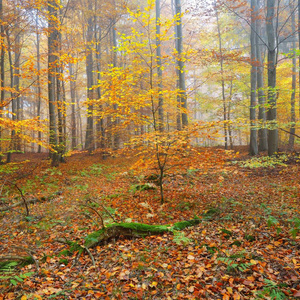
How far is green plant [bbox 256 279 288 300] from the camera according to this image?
104 inches

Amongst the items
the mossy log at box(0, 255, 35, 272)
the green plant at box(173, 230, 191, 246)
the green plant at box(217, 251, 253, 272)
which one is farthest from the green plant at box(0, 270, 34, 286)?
the green plant at box(217, 251, 253, 272)

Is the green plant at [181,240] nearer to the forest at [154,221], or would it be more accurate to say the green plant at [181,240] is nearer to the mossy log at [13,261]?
the forest at [154,221]

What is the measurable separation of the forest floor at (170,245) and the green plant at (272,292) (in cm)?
1

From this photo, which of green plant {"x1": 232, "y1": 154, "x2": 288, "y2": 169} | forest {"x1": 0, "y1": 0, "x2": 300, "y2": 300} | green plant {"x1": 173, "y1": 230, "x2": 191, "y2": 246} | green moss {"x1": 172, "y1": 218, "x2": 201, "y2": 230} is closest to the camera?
forest {"x1": 0, "y1": 0, "x2": 300, "y2": 300}

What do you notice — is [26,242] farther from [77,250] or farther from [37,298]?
[37,298]

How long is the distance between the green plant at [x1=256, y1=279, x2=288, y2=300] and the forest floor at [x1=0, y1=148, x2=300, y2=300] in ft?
0.04

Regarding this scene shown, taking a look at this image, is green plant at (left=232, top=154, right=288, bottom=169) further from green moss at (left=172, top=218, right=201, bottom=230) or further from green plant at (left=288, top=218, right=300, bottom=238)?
green moss at (left=172, top=218, right=201, bottom=230)

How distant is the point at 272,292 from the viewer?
2.71 m

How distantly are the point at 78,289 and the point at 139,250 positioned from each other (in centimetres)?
142

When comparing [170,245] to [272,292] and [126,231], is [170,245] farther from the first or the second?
[272,292]

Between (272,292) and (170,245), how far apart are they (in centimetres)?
210

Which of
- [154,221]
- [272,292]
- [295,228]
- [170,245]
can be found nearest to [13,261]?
[170,245]

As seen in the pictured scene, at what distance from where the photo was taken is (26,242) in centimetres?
506

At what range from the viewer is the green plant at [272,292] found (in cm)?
263
